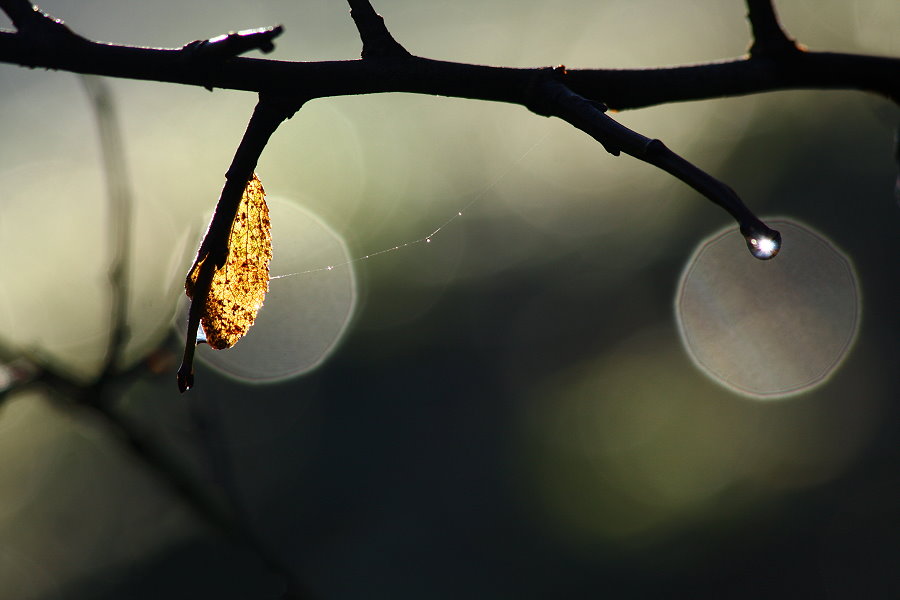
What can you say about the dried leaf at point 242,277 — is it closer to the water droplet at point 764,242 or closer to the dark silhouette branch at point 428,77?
the dark silhouette branch at point 428,77

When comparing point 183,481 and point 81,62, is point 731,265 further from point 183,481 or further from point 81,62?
point 81,62

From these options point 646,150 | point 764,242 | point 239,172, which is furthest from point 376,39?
point 764,242

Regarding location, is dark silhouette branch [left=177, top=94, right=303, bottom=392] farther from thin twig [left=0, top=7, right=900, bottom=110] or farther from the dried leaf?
the dried leaf

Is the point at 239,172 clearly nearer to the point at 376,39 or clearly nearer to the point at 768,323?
the point at 376,39

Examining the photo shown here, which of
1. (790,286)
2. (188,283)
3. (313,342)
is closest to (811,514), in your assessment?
(790,286)

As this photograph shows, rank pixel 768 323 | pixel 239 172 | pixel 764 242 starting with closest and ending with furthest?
pixel 764 242 → pixel 239 172 → pixel 768 323
